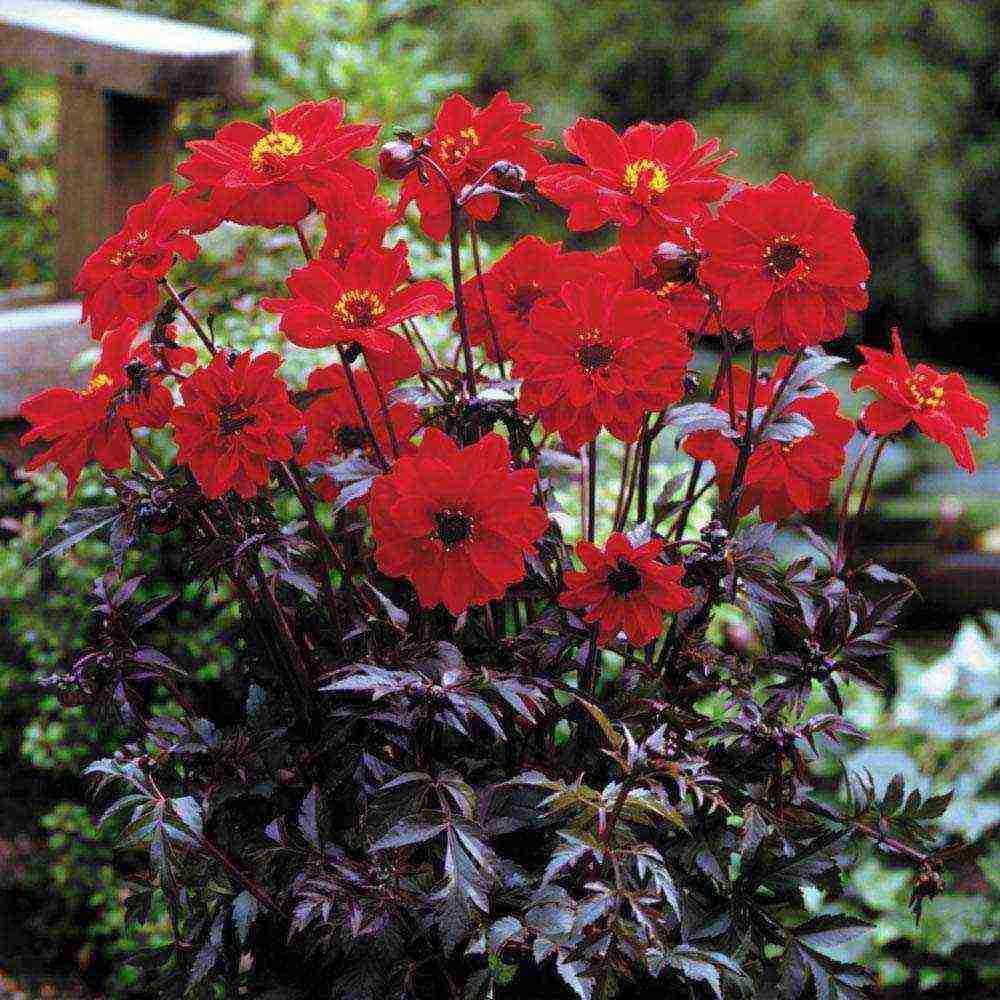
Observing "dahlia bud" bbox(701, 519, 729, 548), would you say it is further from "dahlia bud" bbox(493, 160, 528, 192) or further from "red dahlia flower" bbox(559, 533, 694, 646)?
"dahlia bud" bbox(493, 160, 528, 192)

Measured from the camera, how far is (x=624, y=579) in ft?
3.41

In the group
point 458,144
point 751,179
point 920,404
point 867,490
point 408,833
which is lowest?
point 751,179

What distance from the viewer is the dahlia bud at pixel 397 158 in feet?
3.33

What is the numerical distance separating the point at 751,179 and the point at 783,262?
15.1 feet

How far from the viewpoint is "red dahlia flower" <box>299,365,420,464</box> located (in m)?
1.18

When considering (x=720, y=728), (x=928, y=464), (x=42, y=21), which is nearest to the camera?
(x=720, y=728)

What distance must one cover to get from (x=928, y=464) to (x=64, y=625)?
3.83 meters

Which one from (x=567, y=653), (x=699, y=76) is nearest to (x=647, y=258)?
(x=567, y=653)

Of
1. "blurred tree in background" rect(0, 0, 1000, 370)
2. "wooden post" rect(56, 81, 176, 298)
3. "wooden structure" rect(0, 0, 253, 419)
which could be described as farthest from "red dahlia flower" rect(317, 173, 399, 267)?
"blurred tree in background" rect(0, 0, 1000, 370)

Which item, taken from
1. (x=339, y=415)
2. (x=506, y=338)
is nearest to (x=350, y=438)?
(x=339, y=415)

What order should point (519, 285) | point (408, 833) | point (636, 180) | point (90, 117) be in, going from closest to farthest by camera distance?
point (408, 833) < point (636, 180) < point (519, 285) < point (90, 117)

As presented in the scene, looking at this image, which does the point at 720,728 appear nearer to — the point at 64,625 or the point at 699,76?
the point at 64,625

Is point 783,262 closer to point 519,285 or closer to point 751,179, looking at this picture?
point 519,285

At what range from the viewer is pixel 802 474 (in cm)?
111
